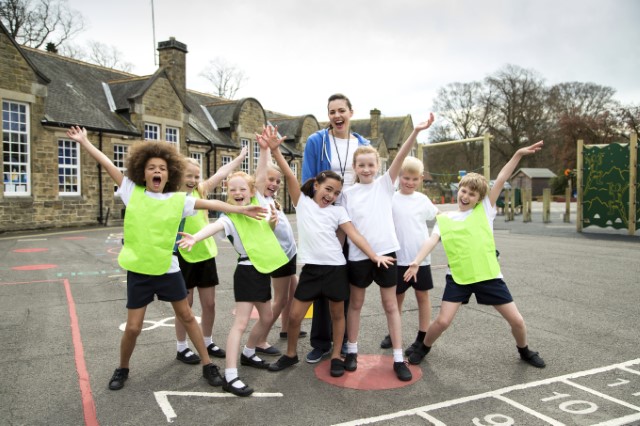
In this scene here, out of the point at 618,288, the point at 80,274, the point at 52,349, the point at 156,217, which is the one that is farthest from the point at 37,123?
the point at 618,288

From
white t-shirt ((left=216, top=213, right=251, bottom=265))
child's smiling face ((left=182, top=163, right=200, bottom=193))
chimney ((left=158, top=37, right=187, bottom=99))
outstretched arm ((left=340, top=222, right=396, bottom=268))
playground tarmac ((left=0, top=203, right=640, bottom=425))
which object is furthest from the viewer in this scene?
chimney ((left=158, top=37, right=187, bottom=99))

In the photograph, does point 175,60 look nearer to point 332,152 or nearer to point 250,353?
point 332,152

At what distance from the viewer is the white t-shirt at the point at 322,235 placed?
4125 millimetres

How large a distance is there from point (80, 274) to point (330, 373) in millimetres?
6988

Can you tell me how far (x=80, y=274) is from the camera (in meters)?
9.38

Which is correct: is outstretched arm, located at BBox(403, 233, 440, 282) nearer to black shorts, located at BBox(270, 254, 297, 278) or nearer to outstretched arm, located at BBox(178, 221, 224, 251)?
black shorts, located at BBox(270, 254, 297, 278)

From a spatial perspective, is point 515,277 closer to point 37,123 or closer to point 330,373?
point 330,373

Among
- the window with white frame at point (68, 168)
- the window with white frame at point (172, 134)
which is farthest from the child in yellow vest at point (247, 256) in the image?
the window with white frame at point (172, 134)

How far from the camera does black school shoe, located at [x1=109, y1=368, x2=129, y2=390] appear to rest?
153 inches

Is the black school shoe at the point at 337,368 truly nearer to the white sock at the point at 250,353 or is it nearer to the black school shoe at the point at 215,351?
the white sock at the point at 250,353

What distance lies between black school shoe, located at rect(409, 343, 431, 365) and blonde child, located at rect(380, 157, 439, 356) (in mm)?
123

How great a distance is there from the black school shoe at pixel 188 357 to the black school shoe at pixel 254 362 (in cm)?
43

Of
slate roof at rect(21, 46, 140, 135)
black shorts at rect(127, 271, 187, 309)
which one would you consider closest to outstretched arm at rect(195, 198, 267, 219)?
black shorts at rect(127, 271, 187, 309)

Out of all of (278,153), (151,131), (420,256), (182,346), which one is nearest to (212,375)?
(182,346)
